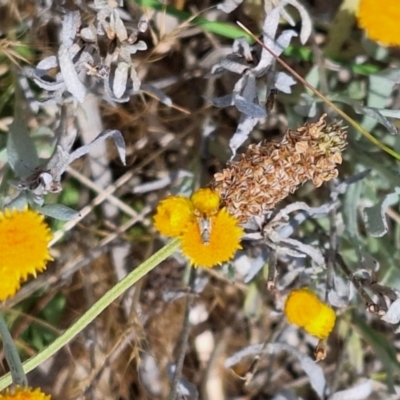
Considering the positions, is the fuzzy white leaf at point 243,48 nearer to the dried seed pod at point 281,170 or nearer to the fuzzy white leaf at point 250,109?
the fuzzy white leaf at point 250,109

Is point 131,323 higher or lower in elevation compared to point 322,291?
lower

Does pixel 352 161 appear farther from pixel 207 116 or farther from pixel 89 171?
pixel 89 171

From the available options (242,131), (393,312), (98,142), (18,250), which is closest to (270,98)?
(242,131)

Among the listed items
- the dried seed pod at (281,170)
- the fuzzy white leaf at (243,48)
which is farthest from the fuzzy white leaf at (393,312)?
the fuzzy white leaf at (243,48)

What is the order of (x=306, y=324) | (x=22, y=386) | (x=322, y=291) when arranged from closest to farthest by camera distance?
1. (x=22, y=386)
2. (x=306, y=324)
3. (x=322, y=291)

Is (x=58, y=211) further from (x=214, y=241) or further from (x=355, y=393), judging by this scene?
(x=355, y=393)

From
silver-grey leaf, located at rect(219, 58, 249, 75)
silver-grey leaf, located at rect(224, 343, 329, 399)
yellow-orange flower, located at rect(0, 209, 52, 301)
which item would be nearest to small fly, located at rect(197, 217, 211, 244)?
yellow-orange flower, located at rect(0, 209, 52, 301)

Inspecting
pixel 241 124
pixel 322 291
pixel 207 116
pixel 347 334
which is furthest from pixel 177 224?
pixel 347 334

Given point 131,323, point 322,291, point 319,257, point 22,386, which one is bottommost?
point 131,323
